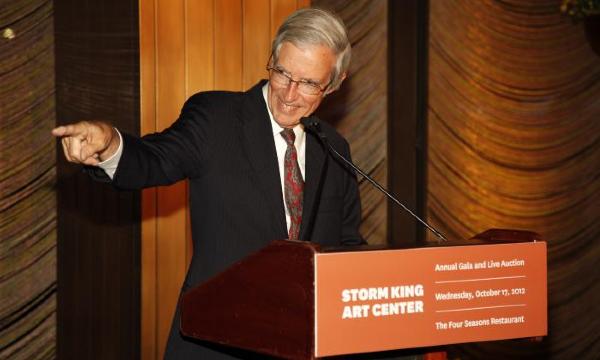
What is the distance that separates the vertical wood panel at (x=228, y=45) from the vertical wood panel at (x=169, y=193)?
162 mm

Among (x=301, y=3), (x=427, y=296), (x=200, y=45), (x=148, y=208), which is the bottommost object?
(x=427, y=296)

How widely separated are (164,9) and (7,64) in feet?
2.24

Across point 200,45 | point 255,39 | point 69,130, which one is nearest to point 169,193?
point 200,45

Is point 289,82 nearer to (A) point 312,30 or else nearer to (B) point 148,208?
(A) point 312,30

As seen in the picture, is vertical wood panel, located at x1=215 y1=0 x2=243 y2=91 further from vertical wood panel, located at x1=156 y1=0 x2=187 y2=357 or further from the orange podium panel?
the orange podium panel

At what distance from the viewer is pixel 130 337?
3.37 m

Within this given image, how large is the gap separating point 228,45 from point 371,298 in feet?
7.50

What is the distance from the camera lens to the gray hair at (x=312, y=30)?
2.07 m

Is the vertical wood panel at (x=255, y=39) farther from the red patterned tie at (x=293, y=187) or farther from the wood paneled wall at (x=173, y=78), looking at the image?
the red patterned tie at (x=293, y=187)

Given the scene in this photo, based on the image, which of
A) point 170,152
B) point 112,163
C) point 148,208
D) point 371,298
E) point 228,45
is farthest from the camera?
point 228,45

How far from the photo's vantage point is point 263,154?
6.69ft

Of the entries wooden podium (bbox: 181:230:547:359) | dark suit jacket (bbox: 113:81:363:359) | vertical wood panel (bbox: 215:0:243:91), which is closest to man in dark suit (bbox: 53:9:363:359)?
dark suit jacket (bbox: 113:81:363:359)

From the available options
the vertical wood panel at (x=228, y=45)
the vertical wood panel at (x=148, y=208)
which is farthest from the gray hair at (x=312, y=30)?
the vertical wood panel at (x=228, y=45)

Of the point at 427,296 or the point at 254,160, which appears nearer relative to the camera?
the point at 427,296
